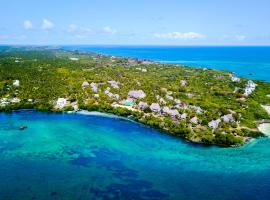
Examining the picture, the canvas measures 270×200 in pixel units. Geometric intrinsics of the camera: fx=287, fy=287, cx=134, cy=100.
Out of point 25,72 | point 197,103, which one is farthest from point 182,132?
point 25,72

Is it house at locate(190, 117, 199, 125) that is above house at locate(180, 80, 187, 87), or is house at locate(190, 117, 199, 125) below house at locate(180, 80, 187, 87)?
below

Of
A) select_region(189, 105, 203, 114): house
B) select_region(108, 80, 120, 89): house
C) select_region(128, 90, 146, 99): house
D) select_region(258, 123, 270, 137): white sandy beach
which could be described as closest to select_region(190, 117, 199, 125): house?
select_region(189, 105, 203, 114): house

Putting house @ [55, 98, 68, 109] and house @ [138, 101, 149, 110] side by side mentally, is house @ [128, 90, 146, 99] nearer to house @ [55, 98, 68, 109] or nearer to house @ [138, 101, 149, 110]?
house @ [138, 101, 149, 110]

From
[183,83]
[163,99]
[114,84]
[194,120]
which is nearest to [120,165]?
[194,120]

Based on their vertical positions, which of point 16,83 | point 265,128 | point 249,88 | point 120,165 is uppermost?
point 249,88

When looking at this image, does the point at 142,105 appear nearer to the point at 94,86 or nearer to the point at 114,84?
the point at 114,84

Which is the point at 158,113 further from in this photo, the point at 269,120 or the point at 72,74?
the point at 72,74

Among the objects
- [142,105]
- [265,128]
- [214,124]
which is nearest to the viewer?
[214,124]
